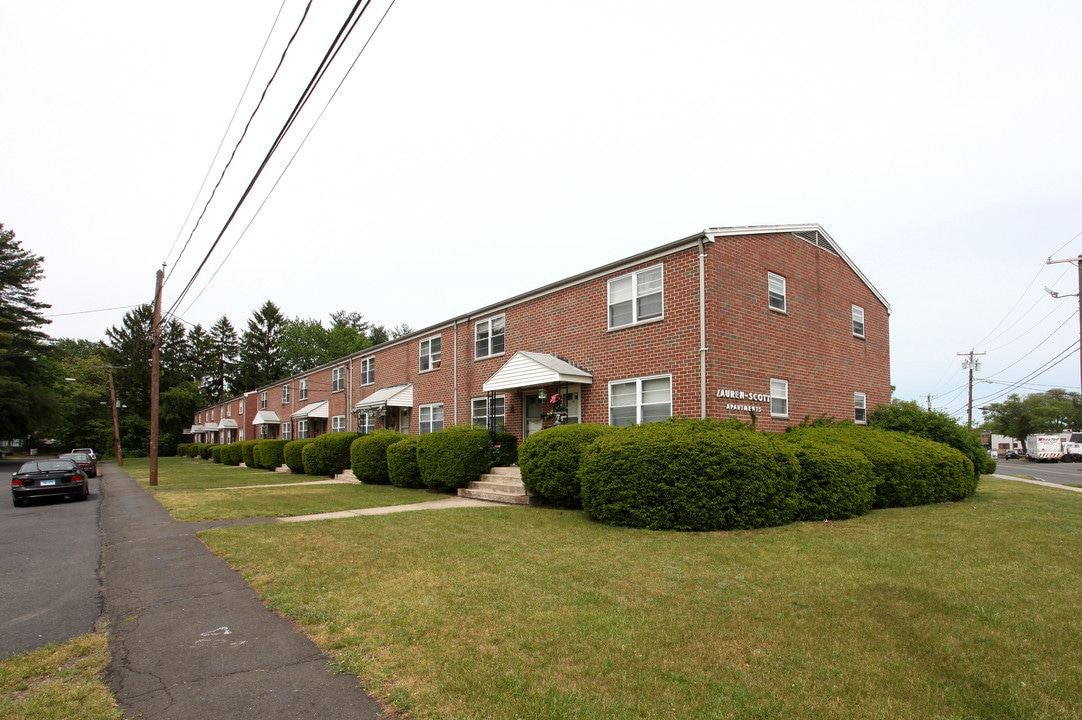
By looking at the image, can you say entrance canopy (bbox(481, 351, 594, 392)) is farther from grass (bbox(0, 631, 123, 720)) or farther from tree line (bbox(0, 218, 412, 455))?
tree line (bbox(0, 218, 412, 455))

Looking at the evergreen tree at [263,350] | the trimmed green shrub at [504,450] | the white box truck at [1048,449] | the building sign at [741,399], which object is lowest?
the white box truck at [1048,449]

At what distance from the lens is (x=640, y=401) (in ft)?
45.3

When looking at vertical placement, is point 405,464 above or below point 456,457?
below

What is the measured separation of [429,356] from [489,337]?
4620 mm

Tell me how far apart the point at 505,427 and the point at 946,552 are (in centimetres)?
1220

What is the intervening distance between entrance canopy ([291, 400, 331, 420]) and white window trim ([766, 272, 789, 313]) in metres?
25.7

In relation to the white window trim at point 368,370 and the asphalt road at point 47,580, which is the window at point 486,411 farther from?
the white window trim at point 368,370

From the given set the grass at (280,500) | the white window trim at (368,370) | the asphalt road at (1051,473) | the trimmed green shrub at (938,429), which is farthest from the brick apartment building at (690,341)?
the asphalt road at (1051,473)

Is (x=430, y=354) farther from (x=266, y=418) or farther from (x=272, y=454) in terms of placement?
(x=266, y=418)

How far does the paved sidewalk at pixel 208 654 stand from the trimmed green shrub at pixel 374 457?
1128cm

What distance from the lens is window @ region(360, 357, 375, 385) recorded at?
28.9 meters

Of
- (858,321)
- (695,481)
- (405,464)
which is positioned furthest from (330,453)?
(858,321)

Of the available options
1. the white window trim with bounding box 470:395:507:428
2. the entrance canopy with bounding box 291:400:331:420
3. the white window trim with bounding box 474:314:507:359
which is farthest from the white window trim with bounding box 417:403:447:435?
the entrance canopy with bounding box 291:400:331:420

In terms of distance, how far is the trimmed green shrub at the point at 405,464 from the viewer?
17.1m
